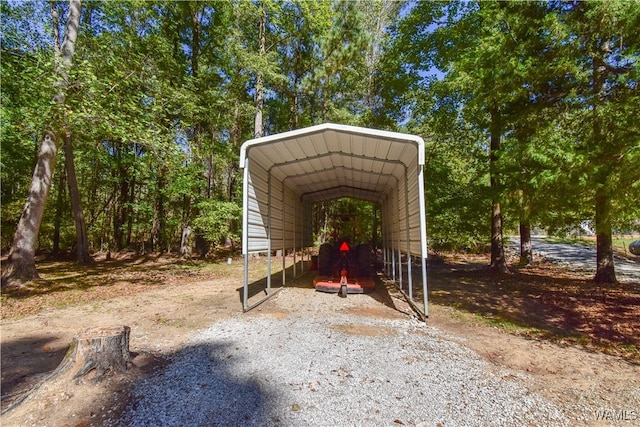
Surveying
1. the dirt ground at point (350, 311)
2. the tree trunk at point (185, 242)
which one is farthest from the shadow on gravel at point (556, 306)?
the tree trunk at point (185, 242)

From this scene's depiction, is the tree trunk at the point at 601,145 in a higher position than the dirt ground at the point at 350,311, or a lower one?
higher

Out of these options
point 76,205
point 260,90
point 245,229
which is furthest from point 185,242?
point 245,229

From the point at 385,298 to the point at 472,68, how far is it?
5.99 meters

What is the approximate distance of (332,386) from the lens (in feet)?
9.41

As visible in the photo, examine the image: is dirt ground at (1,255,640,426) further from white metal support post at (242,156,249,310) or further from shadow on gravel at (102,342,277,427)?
white metal support post at (242,156,249,310)

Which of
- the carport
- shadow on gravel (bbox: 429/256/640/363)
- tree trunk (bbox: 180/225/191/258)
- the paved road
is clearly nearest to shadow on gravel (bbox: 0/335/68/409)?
the carport

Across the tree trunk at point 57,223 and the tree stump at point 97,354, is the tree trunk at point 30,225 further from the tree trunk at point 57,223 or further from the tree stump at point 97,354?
the tree trunk at point 57,223

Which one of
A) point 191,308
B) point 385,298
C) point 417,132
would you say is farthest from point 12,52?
point 417,132

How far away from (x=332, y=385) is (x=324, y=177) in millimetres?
6642

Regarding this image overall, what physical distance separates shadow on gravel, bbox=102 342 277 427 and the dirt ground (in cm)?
11

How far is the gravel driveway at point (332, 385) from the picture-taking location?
239cm

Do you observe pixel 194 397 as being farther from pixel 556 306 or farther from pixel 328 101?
pixel 328 101

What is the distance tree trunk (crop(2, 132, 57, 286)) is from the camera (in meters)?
7.80

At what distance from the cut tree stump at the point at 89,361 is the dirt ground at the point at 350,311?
1.9 inches
